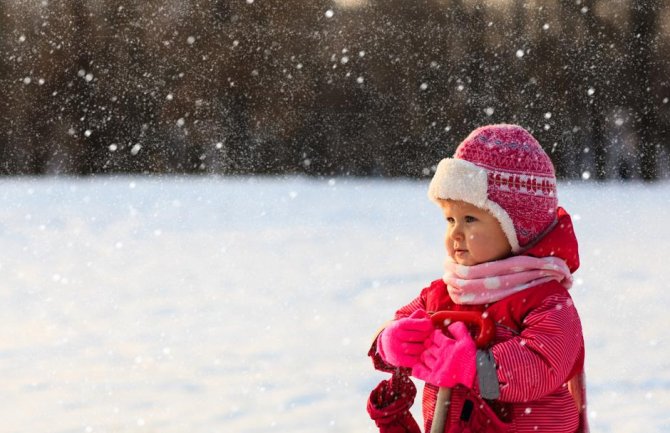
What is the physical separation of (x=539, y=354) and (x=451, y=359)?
178mm

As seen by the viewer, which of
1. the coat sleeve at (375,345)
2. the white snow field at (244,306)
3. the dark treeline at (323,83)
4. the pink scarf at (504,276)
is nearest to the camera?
the pink scarf at (504,276)

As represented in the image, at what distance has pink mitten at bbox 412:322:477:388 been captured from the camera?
184cm

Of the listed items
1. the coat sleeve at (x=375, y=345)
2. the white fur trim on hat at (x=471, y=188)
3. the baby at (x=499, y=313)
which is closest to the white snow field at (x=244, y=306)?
the coat sleeve at (x=375, y=345)

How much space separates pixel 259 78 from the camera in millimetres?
12992

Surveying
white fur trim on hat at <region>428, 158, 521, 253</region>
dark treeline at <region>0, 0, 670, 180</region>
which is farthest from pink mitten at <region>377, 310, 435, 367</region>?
dark treeline at <region>0, 0, 670, 180</region>

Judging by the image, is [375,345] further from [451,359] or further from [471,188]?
[471,188]

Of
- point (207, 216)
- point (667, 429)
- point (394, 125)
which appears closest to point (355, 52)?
point (394, 125)

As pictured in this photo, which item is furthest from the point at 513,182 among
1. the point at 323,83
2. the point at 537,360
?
the point at 323,83

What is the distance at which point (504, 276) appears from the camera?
1951 millimetres

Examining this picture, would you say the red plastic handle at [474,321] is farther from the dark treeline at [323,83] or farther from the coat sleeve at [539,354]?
the dark treeline at [323,83]

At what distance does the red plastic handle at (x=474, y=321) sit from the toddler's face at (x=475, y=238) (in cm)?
14

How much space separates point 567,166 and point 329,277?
6871 mm

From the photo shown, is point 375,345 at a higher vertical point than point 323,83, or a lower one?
lower

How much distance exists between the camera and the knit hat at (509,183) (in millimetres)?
1984
